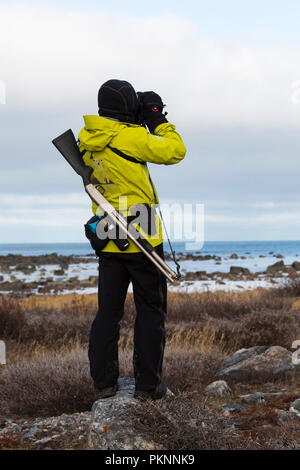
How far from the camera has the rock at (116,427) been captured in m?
3.30

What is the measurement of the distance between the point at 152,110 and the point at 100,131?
0.43 m

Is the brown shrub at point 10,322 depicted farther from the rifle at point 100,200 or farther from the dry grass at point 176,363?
the rifle at point 100,200

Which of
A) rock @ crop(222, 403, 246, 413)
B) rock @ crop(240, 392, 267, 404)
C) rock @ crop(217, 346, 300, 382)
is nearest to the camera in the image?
rock @ crop(222, 403, 246, 413)

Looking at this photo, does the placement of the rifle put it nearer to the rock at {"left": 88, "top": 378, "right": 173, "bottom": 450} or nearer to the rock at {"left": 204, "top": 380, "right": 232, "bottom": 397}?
the rock at {"left": 88, "top": 378, "right": 173, "bottom": 450}

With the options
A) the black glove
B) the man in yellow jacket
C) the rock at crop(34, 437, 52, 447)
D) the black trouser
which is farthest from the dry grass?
the black glove

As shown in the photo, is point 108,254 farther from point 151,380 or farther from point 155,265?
point 151,380

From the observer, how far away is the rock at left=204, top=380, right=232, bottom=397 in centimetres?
516

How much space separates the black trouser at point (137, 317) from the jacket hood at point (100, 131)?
818mm

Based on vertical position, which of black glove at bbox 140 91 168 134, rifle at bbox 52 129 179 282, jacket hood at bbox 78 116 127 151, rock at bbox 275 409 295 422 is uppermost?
black glove at bbox 140 91 168 134

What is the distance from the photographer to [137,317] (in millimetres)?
3764

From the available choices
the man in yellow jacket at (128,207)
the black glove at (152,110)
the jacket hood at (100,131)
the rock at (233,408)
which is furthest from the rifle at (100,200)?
the rock at (233,408)

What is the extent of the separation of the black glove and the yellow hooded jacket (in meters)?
0.08

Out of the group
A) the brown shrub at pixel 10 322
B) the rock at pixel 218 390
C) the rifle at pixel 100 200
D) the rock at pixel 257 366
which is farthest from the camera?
the brown shrub at pixel 10 322

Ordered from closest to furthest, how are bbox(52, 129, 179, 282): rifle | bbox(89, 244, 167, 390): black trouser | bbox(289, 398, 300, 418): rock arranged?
1. bbox(52, 129, 179, 282): rifle
2. bbox(89, 244, 167, 390): black trouser
3. bbox(289, 398, 300, 418): rock
